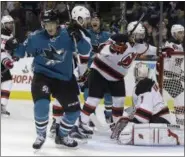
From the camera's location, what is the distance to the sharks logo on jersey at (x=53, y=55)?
11.6ft

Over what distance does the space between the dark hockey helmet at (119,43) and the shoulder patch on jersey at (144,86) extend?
26 cm

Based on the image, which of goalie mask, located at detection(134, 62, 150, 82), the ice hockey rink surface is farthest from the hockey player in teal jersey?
goalie mask, located at detection(134, 62, 150, 82)

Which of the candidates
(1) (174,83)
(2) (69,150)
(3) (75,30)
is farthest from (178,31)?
(2) (69,150)

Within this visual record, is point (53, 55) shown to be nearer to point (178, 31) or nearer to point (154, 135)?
point (154, 135)

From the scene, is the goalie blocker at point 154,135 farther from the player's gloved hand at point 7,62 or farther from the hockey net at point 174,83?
the player's gloved hand at point 7,62

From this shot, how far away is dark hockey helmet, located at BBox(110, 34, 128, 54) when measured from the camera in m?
3.92

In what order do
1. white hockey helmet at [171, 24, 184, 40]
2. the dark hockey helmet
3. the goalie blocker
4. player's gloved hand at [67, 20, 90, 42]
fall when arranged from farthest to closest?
white hockey helmet at [171, 24, 184, 40], the dark hockey helmet, the goalie blocker, player's gloved hand at [67, 20, 90, 42]

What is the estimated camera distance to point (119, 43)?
3922mm

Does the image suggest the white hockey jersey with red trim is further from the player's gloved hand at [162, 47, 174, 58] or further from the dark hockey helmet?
the player's gloved hand at [162, 47, 174, 58]

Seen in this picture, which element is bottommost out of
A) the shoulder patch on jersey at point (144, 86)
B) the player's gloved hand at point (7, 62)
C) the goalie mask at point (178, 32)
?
the player's gloved hand at point (7, 62)

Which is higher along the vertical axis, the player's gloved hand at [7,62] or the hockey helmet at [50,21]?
the hockey helmet at [50,21]

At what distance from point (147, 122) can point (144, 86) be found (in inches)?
9.9

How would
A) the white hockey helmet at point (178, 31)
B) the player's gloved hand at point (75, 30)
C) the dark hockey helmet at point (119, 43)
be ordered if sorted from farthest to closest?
the white hockey helmet at point (178, 31) → the dark hockey helmet at point (119, 43) → the player's gloved hand at point (75, 30)

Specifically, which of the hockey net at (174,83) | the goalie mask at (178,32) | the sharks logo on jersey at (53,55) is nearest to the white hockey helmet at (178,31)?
the goalie mask at (178,32)
